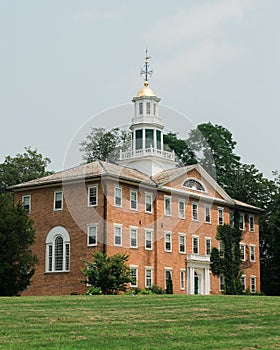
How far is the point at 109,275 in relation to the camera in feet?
141

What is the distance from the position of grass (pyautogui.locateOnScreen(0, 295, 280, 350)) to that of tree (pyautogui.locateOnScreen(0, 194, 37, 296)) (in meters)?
8.49

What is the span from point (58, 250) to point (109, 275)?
8412 millimetres

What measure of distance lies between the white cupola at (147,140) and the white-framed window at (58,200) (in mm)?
8799

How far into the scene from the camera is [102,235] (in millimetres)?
48219

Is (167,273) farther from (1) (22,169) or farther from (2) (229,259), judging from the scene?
(1) (22,169)

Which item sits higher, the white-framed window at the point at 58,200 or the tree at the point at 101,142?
the tree at the point at 101,142

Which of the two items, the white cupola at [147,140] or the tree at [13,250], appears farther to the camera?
the white cupola at [147,140]

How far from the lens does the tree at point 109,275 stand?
42.8 metres

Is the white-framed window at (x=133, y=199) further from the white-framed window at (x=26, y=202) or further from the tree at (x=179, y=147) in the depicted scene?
the tree at (x=179, y=147)

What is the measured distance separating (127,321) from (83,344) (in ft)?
16.2

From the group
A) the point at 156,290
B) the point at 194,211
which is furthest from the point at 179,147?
the point at 156,290

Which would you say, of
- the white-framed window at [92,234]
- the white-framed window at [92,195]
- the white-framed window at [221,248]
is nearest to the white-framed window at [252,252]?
the white-framed window at [221,248]

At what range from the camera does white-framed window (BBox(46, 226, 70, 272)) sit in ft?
162

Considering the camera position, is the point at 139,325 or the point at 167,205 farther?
the point at 167,205
